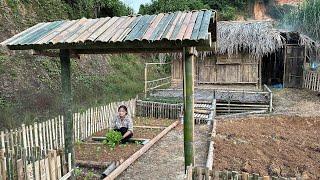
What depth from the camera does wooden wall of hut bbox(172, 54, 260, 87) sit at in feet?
69.3

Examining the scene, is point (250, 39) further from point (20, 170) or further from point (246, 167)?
point (20, 170)

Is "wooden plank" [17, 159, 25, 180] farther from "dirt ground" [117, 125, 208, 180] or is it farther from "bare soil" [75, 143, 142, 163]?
"bare soil" [75, 143, 142, 163]

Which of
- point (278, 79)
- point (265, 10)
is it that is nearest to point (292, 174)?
point (278, 79)

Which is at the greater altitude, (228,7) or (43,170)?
(228,7)

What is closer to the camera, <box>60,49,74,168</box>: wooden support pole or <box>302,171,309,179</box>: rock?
<box>60,49,74,168</box>: wooden support pole

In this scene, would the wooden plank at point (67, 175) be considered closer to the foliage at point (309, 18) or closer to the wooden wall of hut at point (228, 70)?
the wooden wall of hut at point (228, 70)

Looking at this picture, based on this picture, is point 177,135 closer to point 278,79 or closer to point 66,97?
point 66,97

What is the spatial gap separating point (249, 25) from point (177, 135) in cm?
1177

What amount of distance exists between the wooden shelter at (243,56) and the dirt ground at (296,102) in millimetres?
1789

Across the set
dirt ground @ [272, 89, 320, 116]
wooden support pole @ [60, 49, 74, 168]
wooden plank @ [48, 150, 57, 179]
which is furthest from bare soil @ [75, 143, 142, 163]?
dirt ground @ [272, 89, 320, 116]

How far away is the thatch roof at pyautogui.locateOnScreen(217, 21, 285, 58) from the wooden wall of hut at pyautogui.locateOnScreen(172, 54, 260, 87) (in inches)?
22.2

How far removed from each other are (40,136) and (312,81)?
16.8m

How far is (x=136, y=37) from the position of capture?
559 cm

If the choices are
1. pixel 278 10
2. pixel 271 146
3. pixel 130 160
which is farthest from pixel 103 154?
pixel 278 10
